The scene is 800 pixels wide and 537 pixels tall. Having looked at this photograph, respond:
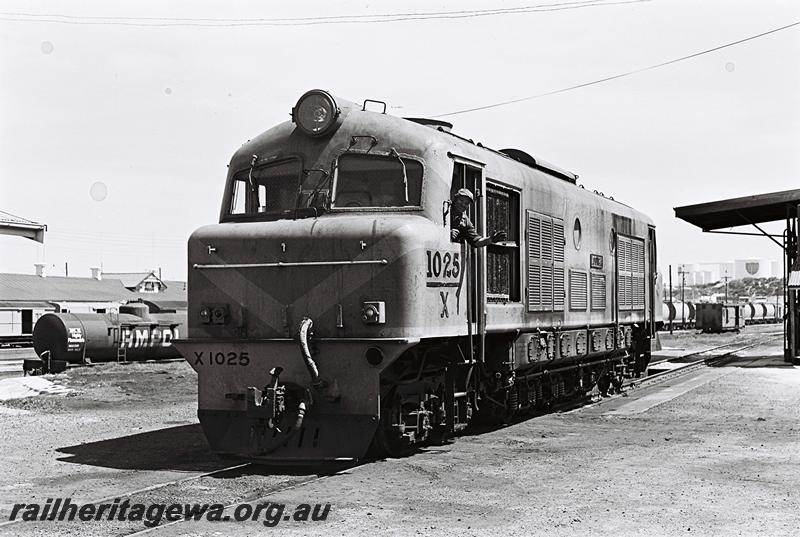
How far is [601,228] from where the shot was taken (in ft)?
56.0

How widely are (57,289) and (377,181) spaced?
A: 58.4 m

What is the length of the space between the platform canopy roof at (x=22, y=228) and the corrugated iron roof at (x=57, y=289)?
38300 mm

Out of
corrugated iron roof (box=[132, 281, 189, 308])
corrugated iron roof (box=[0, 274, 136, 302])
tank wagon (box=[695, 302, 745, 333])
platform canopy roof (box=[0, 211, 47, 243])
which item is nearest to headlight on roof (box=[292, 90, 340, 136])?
platform canopy roof (box=[0, 211, 47, 243])

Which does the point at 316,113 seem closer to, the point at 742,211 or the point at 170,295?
the point at 742,211

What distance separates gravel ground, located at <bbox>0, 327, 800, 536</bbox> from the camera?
7.56 m

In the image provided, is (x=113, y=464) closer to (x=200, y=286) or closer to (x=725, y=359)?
(x=200, y=286)

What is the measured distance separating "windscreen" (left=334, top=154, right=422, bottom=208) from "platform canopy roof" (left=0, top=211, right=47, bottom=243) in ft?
45.6

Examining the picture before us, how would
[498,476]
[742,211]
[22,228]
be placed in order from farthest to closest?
[742,211] → [22,228] → [498,476]

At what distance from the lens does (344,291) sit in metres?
9.78

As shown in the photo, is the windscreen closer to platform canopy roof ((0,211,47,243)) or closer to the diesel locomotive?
the diesel locomotive

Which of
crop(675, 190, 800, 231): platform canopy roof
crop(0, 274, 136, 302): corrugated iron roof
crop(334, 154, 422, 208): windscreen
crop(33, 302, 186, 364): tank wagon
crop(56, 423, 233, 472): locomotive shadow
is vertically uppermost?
crop(675, 190, 800, 231): platform canopy roof

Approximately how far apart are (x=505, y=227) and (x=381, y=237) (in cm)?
332

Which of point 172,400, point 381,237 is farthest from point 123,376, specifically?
point 381,237

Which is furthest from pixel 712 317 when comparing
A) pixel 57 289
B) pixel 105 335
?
pixel 105 335
